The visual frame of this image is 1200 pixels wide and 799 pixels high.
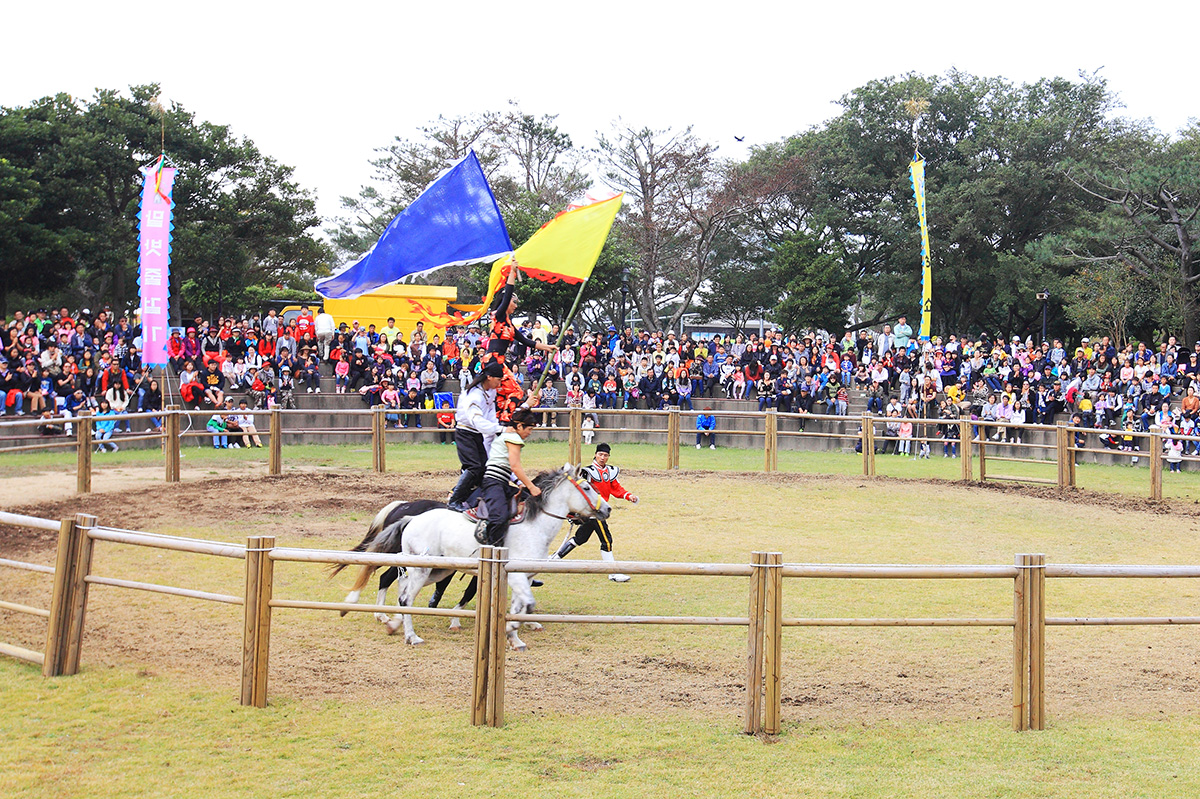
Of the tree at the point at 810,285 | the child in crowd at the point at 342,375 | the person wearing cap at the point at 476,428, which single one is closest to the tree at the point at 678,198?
the tree at the point at 810,285

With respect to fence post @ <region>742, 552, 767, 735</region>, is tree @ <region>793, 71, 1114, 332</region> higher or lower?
higher

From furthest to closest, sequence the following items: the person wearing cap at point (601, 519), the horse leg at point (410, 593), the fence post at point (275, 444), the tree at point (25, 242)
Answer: the tree at point (25, 242)
the fence post at point (275, 444)
the person wearing cap at point (601, 519)
the horse leg at point (410, 593)

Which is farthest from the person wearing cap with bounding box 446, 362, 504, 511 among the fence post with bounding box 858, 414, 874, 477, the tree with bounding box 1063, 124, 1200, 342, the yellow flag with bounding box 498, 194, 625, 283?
the tree with bounding box 1063, 124, 1200, 342

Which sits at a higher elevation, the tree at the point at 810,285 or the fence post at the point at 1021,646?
the tree at the point at 810,285

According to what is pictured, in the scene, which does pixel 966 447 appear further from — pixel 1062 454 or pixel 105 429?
pixel 105 429

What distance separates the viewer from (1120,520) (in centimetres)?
1387

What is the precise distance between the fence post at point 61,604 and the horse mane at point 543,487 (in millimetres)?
3413

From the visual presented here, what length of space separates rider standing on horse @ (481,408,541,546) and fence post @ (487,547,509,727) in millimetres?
2466

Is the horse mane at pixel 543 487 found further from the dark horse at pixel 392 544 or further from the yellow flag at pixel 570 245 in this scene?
the yellow flag at pixel 570 245

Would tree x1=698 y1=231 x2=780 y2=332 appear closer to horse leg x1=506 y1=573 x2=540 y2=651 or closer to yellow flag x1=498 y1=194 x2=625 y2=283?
yellow flag x1=498 y1=194 x2=625 y2=283

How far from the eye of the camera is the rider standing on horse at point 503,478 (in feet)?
26.8

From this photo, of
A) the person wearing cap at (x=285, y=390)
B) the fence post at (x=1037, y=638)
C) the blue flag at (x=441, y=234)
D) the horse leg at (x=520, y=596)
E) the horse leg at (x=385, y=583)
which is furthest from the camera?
the person wearing cap at (x=285, y=390)

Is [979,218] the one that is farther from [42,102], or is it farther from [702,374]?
[42,102]

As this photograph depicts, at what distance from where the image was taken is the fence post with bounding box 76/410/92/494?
45.0ft
